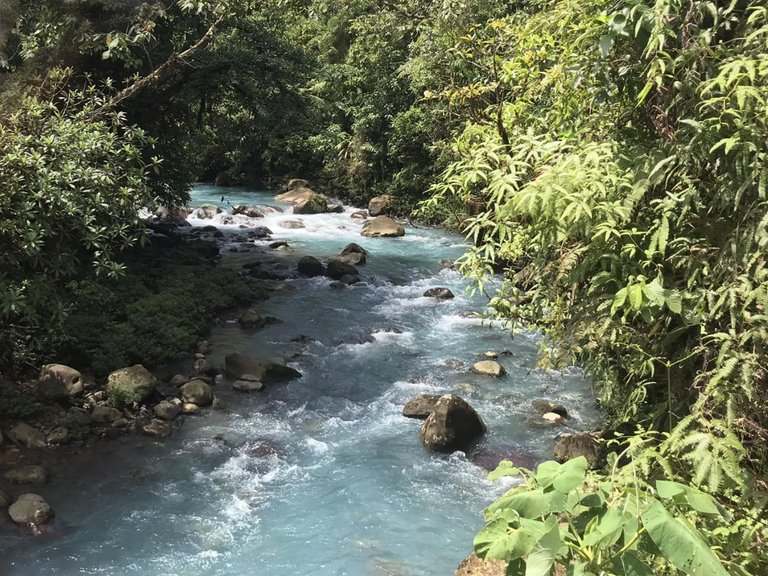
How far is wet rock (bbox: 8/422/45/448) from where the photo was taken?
666cm

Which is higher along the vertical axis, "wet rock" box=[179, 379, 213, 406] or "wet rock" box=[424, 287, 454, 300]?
"wet rock" box=[424, 287, 454, 300]

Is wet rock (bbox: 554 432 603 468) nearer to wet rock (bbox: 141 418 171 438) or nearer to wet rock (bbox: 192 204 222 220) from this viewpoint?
wet rock (bbox: 141 418 171 438)

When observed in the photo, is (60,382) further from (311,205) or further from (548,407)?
(311,205)

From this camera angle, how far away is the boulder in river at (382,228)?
19016 millimetres

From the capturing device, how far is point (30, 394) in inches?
285

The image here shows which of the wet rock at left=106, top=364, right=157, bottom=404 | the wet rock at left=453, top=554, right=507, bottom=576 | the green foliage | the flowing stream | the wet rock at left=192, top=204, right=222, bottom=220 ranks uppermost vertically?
the green foliage

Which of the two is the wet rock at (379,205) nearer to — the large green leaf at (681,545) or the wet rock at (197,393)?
the wet rock at (197,393)

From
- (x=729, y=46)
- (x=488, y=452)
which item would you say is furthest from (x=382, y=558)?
(x=729, y=46)

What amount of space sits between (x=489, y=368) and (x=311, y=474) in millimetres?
3666

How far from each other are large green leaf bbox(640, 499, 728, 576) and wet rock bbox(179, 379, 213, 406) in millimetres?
7050

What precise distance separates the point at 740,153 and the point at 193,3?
298 inches

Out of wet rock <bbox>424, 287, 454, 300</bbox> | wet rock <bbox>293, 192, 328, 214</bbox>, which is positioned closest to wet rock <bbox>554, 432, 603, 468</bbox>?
wet rock <bbox>424, 287, 454, 300</bbox>

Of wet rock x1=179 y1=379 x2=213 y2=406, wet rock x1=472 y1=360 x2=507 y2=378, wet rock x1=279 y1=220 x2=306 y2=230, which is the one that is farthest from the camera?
wet rock x1=279 y1=220 x2=306 y2=230

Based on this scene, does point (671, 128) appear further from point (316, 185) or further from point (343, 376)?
point (316, 185)
